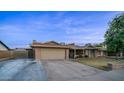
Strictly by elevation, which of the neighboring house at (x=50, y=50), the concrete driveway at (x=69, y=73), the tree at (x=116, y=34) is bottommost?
the concrete driveway at (x=69, y=73)

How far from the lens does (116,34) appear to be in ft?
43.4

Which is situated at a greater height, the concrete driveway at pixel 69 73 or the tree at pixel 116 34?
the tree at pixel 116 34

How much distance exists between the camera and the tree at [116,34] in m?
12.9

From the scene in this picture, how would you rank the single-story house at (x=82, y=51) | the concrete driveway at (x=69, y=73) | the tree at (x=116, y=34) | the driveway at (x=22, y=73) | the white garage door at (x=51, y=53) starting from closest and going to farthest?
the driveway at (x=22, y=73) → the concrete driveway at (x=69, y=73) → the tree at (x=116, y=34) → the white garage door at (x=51, y=53) → the single-story house at (x=82, y=51)

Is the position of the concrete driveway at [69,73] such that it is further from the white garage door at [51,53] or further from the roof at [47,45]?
the roof at [47,45]

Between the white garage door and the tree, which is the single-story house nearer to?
the white garage door

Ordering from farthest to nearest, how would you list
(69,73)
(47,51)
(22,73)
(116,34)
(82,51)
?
(82,51)
(47,51)
(116,34)
(69,73)
(22,73)

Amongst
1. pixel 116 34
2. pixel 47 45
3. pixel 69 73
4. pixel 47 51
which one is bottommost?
pixel 69 73

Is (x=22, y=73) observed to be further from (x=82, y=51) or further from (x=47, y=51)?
(x=82, y=51)

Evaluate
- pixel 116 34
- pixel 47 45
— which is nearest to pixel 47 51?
pixel 47 45

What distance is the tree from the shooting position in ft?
42.3

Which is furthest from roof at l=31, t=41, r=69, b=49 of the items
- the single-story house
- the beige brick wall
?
the single-story house

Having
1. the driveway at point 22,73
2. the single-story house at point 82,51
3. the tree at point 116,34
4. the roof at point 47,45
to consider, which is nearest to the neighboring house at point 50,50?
the roof at point 47,45
